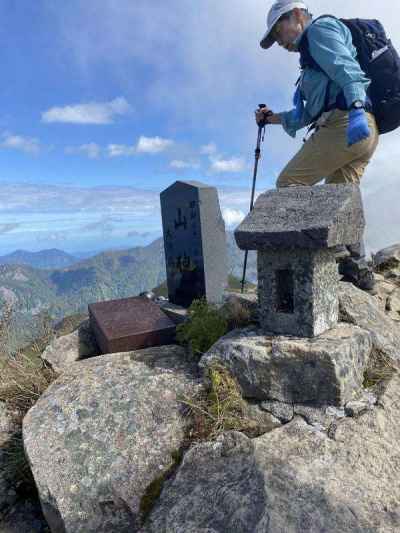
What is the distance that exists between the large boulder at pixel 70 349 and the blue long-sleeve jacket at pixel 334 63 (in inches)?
232

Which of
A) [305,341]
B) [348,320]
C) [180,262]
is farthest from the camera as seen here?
[180,262]

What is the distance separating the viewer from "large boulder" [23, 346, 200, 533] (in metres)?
4.01

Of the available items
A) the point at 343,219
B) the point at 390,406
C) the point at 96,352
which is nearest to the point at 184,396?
the point at 390,406

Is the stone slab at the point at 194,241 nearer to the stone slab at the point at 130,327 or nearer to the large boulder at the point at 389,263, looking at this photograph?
the stone slab at the point at 130,327

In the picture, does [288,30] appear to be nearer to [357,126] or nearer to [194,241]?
[357,126]

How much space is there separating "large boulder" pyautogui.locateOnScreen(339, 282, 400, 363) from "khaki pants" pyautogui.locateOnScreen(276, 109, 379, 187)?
185 cm

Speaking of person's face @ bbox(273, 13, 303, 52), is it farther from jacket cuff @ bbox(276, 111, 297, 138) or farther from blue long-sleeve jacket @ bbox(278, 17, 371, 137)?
jacket cuff @ bbox(276, 111, 297, 138)

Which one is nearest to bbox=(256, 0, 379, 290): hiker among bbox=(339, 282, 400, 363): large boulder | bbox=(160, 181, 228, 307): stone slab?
bbox=(339, 282, 400, 363): large boulder

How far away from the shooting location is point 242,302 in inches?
249

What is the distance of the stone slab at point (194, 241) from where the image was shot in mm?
9125

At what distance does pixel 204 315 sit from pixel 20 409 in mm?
3158

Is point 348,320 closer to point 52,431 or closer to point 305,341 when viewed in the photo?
point 305,341

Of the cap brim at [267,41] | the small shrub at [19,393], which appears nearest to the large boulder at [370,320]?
the cap brim at [267,41]

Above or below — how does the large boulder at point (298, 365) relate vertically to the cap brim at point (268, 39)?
below
